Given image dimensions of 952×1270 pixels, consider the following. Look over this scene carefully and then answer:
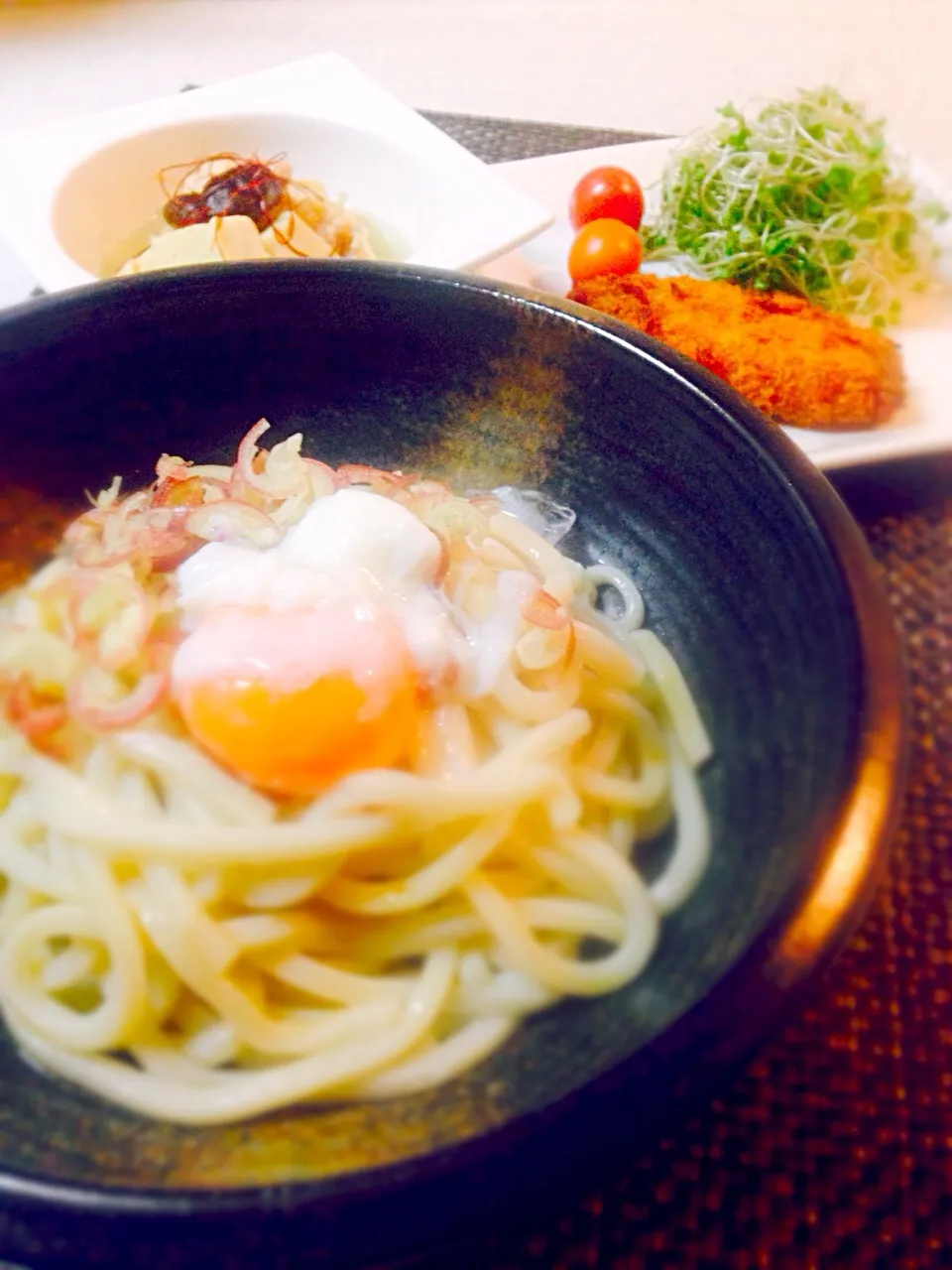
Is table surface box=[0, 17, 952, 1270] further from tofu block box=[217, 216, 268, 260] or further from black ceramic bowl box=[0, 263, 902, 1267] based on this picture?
tofu block box=[217, 216, 268, 260]

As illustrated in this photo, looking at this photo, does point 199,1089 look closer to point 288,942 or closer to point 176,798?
point 288,942

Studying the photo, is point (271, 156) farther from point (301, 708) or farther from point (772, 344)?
point (301, 708)

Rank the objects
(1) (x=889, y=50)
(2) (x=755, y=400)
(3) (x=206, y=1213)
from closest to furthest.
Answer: (3) (x=206, y=1213) → (2) (x=755, y=400) → (1) (x=889, y=50)

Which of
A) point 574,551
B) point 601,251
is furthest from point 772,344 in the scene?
point 574,551

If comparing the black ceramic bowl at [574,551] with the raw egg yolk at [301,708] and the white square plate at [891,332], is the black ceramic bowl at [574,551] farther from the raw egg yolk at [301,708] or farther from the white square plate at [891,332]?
the white square plate at [891,332]

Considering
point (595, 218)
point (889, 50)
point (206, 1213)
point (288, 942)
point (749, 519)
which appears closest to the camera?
point (206, 1213)

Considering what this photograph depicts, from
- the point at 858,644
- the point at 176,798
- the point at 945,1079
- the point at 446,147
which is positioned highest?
the point at 446,147

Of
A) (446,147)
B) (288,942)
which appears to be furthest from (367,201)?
(288,942)
